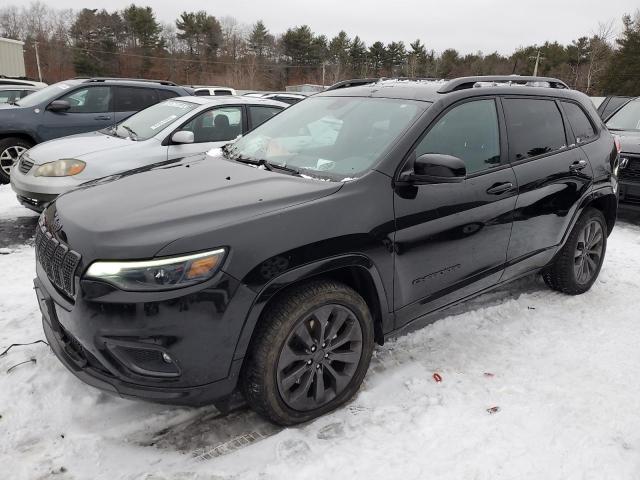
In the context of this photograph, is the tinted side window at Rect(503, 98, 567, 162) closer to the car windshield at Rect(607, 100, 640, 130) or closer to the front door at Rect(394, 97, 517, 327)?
the front door at Rect(394, 97, 517, 327)

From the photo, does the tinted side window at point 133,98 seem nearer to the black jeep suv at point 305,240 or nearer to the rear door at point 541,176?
the black jeep suv at point 305,240

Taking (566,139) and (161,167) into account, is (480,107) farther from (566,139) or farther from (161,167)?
(161,167)

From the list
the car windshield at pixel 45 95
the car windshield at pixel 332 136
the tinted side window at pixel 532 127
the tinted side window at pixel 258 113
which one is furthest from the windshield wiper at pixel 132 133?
the tinted side window at pixel 532 127

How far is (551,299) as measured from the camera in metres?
4.40

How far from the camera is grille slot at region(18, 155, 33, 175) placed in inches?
Result: 223

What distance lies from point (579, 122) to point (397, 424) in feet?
10.2

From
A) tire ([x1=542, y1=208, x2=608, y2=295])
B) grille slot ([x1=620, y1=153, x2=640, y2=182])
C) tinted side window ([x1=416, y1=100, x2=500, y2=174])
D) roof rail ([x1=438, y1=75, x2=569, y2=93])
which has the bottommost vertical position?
tire ([x1=542, y1=208, x2=608, y2=295])

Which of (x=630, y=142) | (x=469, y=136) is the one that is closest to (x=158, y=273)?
(x=469, y=136)

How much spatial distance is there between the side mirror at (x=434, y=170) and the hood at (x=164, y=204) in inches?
18.9

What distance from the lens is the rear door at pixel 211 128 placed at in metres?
5.94

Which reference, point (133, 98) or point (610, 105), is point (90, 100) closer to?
point (133, 98)

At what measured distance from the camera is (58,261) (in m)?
2.42

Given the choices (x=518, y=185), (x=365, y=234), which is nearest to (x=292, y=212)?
(x=365, y=234)

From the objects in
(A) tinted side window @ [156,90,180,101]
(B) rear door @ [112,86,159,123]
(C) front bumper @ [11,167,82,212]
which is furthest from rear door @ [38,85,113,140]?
(C) front bumper @ [11,167,82,212]
